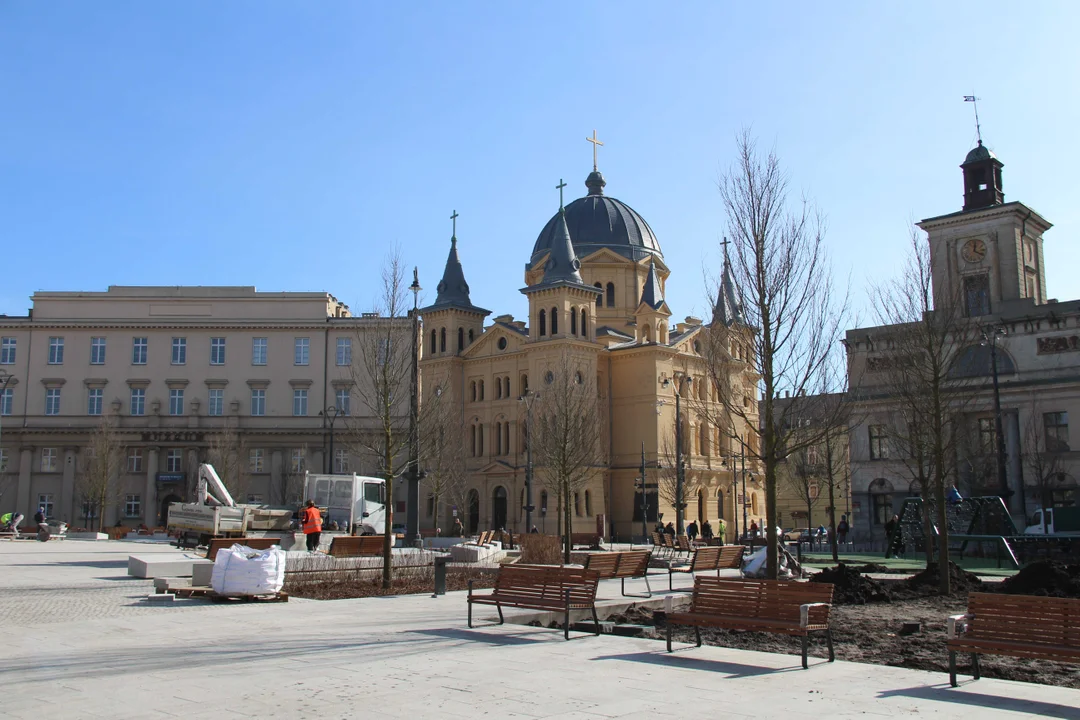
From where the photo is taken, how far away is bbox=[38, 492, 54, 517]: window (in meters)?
66.1

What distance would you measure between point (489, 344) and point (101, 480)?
26532mm

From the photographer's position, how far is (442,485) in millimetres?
51281

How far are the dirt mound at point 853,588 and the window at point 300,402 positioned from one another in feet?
178

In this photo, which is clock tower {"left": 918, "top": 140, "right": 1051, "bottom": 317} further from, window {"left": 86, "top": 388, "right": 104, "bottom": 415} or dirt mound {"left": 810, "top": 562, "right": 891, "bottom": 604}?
window {"left": 86, "top": 388, "right": 104, "bottom": 415}

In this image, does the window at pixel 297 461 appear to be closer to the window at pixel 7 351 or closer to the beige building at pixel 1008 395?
the window at pixel 7 351

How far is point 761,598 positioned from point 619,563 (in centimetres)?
599

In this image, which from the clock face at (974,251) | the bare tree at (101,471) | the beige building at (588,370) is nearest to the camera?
the clock face at (974,251)

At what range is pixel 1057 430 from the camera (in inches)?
1923

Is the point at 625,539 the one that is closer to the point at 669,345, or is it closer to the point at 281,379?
the point at 669,345

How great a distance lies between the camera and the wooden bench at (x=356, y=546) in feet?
75.6

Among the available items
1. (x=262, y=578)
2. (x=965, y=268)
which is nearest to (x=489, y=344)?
(x=965, y=268)

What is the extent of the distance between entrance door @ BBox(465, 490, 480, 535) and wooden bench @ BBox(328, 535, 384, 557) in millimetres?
43995

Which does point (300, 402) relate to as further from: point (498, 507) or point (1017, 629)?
point (1017, 629)

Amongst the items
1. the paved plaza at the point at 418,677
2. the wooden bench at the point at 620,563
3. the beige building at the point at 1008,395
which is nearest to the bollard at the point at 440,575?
the wooden bench at the point at 620,563
